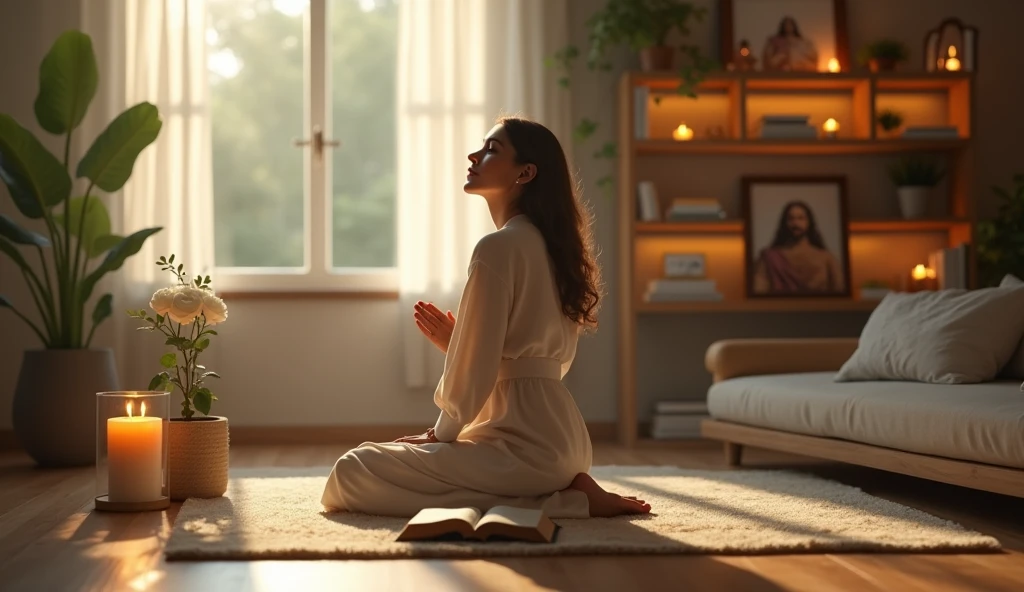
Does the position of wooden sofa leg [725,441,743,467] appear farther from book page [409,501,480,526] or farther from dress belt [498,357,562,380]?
book page [409,501,480,526]

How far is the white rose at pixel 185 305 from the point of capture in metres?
3.15

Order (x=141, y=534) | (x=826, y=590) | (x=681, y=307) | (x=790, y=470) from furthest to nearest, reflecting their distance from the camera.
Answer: (x=681, y=307)
(x=790, y=470)
(x=141, y=534)
(x=826, y=590)

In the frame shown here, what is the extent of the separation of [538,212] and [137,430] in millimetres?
1173

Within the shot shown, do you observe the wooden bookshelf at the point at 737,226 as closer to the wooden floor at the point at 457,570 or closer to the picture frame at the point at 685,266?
the picture frame at the point at 685,266

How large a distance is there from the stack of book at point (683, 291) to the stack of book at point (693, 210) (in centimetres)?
28

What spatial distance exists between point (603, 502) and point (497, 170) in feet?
2.87

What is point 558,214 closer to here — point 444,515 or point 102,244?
point 444,515

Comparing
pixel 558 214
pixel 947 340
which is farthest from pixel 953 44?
pixel 558 214

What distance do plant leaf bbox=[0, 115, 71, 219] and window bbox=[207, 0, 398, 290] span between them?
96 centimetres

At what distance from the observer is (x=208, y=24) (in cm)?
521

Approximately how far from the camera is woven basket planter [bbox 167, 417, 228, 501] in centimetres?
319

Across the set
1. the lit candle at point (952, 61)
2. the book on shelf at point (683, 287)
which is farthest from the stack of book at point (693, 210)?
the lit candle at point (952, 61)

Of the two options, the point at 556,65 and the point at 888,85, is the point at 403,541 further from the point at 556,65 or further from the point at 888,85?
the point at 888,85

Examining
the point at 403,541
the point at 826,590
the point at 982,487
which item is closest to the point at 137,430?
the point at 403,541
